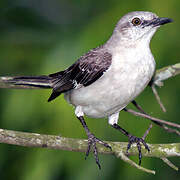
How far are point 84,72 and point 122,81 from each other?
0.55m

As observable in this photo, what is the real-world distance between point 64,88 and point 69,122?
1.66 feet

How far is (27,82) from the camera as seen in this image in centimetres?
449

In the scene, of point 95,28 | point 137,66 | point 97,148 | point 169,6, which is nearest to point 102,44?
point 95,28

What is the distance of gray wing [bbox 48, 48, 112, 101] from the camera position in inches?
164

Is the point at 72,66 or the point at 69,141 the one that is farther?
the point at 72,66

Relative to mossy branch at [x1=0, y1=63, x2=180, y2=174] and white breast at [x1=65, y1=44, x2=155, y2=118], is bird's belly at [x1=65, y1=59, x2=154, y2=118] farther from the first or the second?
mossy branch at [x1=0, y1=63, x2=180, y2=174]

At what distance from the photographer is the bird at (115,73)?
401cm

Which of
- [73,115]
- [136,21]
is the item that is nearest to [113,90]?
[73,115]

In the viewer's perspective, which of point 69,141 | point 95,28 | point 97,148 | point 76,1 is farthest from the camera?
point 76,1

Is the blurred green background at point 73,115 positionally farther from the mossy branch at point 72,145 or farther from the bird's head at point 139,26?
the mossy branch at point 72,145

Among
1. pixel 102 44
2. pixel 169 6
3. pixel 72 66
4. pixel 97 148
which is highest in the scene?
pixel 169 6

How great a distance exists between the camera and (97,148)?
3947 millimetres

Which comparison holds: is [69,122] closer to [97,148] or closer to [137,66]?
[97,148]

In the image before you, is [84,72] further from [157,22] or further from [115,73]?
[157,22]
